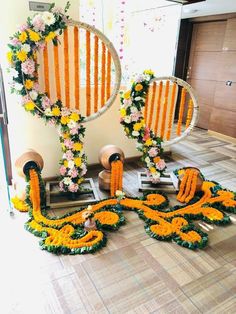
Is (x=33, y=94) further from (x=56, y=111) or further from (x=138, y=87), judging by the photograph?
(x=138, y=87)

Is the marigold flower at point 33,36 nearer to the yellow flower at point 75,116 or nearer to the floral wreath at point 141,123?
the yellow flower at point 75,116

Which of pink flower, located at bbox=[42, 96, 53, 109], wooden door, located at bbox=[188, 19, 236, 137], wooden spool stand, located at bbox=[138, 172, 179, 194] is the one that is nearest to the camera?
pink flower, located at bbox=[42, 96, 53, 109]

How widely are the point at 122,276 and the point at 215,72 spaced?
4.17m

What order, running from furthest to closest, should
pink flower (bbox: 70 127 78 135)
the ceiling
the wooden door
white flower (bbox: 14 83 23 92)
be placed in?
the wooden door, the ceiling, pink flower (bbox: 70 127 78 135), white flower (bbox: 14 83 23 92)

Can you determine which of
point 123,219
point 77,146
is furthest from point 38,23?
point 123,219

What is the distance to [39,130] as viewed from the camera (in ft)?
8.52

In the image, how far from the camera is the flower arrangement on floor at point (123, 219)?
1.91 meters

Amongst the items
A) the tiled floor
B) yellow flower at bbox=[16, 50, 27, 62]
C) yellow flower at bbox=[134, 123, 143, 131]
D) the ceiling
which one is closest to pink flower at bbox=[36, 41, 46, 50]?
yellow flower at bbox=[16, 50, 27, 62]

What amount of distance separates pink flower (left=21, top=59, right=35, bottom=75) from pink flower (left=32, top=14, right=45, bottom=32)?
24cm

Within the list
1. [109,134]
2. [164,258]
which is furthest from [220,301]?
[109,134]

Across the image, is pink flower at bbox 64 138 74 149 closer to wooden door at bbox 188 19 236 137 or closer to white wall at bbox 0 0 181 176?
white wall at bbox 0 0 181 176

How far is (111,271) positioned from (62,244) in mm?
414

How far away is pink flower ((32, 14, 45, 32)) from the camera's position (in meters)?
1.89

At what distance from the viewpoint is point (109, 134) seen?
10.3 ft
